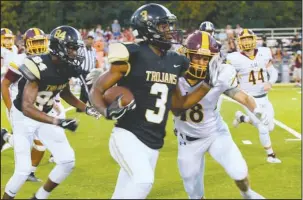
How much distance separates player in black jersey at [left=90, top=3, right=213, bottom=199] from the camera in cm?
448

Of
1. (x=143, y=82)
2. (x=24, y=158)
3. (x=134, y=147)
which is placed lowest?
(x=24, y=158)

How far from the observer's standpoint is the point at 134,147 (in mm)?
4539

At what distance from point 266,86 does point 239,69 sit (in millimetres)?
460

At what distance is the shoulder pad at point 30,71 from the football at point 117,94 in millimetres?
1127

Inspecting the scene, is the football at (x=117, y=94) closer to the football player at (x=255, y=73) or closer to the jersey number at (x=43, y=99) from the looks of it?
the jersey number at (x=43, y=99)

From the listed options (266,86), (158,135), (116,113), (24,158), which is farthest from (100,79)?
(266,86)

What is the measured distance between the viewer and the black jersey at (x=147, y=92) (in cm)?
460

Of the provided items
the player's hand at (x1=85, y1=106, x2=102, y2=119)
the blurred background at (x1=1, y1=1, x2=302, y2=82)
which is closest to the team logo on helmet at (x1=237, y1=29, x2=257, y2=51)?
the player's hand at (x1=85, y1=106, x2=102, y2=119)

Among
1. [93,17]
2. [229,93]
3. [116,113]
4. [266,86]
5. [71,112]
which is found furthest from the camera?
[93,17]

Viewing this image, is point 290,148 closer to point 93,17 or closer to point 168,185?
point 168,185

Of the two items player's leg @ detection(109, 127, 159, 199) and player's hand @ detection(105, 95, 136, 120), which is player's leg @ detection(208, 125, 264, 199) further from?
player's hand @ detection(105, 95, 136, 120)

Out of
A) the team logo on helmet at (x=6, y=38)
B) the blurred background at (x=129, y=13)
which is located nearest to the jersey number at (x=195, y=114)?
the team logo on helmet at (x=6, y=38)

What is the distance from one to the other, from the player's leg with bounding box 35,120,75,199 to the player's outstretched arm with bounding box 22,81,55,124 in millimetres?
501

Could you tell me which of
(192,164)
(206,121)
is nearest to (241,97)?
(206,121)
